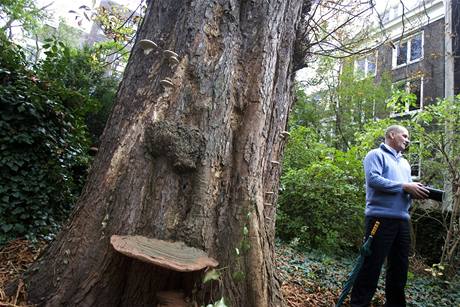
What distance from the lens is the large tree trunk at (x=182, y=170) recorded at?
1.85m

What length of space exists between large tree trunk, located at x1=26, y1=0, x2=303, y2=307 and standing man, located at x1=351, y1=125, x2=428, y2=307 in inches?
56.5

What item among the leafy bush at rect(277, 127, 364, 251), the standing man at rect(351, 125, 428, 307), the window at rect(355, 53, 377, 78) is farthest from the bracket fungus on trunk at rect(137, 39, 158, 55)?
the window at rect(355, 53, 377, 78)

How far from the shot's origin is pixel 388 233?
321cm

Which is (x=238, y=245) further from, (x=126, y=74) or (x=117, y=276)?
(x=126, y=74)

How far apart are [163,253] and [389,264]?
112 inches

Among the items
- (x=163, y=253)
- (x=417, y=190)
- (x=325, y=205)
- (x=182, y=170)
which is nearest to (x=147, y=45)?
(x=182, y=170)

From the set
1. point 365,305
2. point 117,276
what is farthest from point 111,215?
point 365,305

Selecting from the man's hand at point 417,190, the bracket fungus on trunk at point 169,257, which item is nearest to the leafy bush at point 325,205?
the man's hand at point 417,190

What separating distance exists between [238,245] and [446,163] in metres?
5.69

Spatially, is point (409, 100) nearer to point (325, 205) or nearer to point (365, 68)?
point (325, 205)

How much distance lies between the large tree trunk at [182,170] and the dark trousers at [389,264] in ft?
4.67

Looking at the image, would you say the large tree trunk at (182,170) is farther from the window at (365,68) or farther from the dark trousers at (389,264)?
the window at (365,68)

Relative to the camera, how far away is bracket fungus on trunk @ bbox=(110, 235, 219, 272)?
4.71 ft

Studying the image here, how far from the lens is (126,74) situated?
7.89 ft
